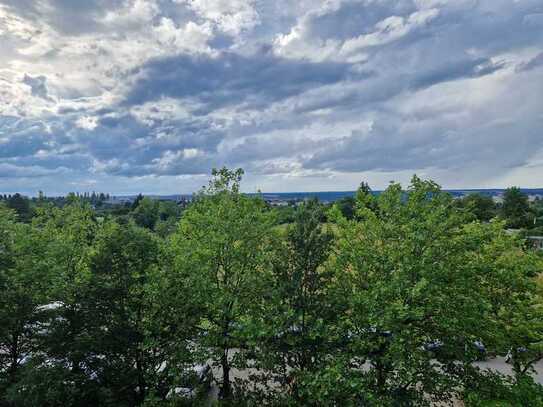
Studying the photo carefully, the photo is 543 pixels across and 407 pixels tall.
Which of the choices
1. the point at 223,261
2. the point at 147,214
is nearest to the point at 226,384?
the point at 223,261

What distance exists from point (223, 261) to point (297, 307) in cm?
584

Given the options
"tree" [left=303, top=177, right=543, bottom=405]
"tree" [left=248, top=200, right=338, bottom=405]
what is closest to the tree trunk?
"tree" [left=248, top=200, right=338, bottom=405]

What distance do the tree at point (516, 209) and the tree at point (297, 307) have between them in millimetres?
88462

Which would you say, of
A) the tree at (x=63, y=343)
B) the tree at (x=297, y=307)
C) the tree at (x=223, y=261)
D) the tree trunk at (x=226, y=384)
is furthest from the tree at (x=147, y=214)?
the tree at (x=297, y=307)

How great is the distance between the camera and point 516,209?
295 ft

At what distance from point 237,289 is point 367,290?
21.5ft

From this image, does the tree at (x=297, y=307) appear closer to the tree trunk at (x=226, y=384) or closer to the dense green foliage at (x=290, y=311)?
the dense green foliage at (x=290, y=311)

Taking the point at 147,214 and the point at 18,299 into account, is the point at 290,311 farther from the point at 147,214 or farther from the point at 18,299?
the point at 147,214

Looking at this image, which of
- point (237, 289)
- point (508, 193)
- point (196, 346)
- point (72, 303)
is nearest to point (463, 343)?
point (237, 289)

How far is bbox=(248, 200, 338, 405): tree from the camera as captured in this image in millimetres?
15422

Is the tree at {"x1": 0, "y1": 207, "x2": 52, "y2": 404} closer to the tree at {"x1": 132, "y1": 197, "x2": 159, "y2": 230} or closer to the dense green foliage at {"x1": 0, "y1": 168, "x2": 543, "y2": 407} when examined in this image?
the dense green foliage at {"x1": 0, "y1": 168, "x2": 543, "y2": 407}

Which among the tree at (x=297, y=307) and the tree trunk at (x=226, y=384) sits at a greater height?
the tree at (x=297, y=307)

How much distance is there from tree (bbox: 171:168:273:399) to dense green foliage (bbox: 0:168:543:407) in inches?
4.1

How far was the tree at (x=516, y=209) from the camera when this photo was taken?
8725cm
